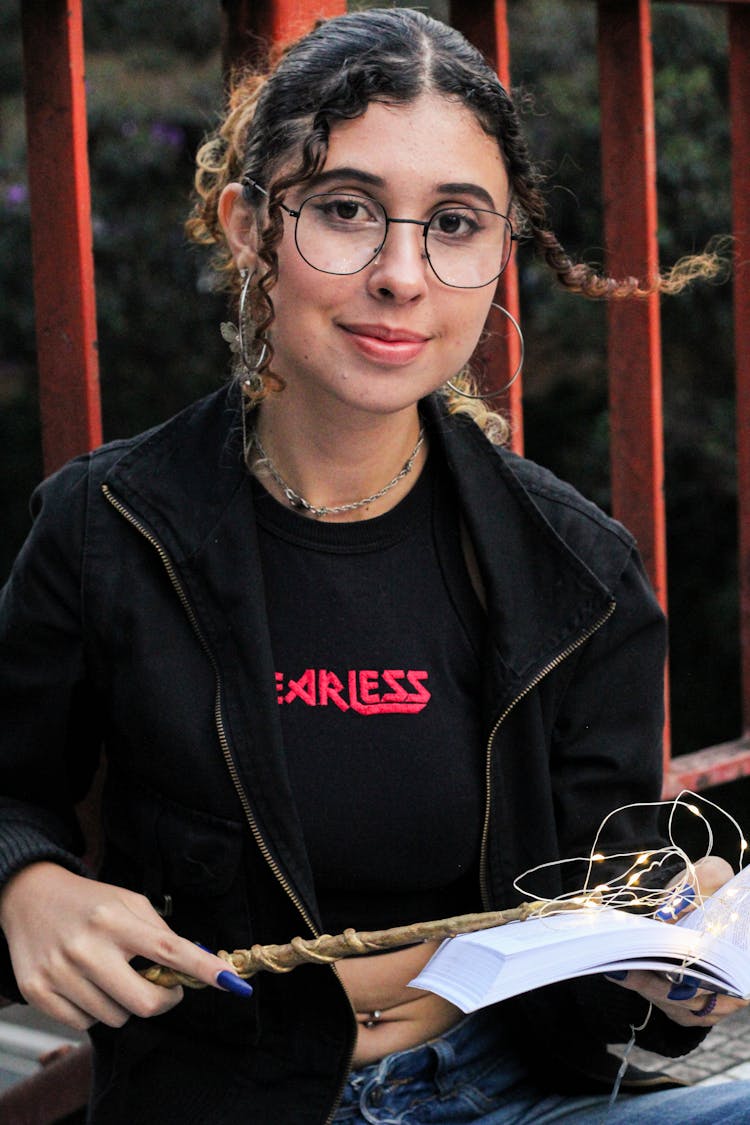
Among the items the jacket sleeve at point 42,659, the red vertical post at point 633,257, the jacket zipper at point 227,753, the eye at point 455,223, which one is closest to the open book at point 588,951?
the jacket zipper at point 227,753

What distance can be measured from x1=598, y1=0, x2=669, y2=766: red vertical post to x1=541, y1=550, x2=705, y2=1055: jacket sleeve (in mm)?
376

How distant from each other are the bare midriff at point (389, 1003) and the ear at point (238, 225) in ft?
2.70

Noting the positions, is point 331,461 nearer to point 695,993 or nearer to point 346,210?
point 346,210

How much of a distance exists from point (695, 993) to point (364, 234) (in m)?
0.86

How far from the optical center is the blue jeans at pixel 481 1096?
1729 mm

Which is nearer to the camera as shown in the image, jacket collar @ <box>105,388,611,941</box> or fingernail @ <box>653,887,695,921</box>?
fingernail @ <box>653,887,695,921</box>

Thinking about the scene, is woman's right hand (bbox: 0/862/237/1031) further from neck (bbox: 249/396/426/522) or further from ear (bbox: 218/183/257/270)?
ear (bbox: 218/183/257/270)

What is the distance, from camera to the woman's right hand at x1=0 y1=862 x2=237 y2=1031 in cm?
150

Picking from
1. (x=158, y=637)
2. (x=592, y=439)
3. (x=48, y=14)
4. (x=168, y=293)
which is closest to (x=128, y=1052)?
(x=158, y=637)

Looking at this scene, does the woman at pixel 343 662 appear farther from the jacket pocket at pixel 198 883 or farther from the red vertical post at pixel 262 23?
the red vertical post at pixel 262 23

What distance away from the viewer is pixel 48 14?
192cm

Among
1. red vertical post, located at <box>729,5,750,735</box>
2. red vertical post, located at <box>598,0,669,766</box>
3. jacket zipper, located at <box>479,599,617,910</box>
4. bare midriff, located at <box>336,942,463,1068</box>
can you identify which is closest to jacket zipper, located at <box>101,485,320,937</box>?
bare midriff, located at <box>336,942,463,1068</box>

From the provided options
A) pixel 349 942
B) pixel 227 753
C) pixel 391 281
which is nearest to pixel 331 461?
pixel 391 281

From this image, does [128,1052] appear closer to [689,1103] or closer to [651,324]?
[689,1103]
